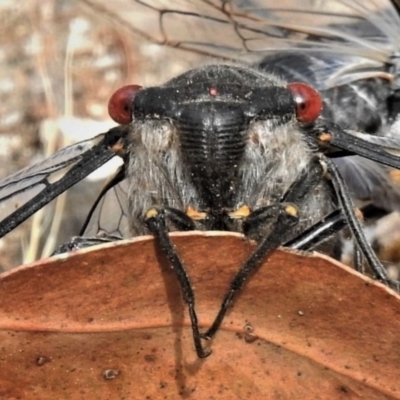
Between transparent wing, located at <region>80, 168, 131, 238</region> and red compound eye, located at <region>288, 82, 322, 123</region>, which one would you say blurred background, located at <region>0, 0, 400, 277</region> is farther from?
red compound eye, located at <region>288, 82, 322, 123</region>

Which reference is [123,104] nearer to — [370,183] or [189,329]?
[189,329]

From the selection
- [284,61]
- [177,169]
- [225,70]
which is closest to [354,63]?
[284,61]

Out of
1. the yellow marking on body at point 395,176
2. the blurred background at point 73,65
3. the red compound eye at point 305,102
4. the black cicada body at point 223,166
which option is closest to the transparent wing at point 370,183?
the yellow marking on body at point 395,176

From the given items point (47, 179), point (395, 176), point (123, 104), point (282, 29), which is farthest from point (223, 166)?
point (282, 29)

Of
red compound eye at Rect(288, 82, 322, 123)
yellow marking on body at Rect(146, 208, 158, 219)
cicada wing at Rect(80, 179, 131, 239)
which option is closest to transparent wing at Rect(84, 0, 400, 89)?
cicada wing at Rect(80, 179, 131, 239)

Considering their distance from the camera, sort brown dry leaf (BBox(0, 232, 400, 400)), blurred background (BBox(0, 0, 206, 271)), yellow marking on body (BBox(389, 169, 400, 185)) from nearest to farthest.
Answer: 1. brown dry leaf (BBox(0, 232, 400, 400))
2. yellow marking on body (BBox(389, 169, 400, 185))
3. blurred background (BBox(0, 0, 206, 271))
